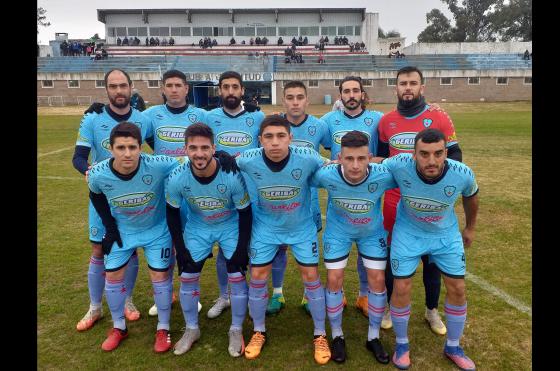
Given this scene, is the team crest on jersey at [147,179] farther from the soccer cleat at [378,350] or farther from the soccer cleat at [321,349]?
the soccer cleat at [378,350]

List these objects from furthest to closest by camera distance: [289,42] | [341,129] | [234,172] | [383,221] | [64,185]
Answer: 1. [289,42]
2. [64,185]
3. [341,129]
4. [383,221]
5. [234,172]

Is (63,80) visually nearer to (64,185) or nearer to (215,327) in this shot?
(64,185)

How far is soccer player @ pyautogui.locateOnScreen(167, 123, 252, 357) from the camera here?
375 centimetres

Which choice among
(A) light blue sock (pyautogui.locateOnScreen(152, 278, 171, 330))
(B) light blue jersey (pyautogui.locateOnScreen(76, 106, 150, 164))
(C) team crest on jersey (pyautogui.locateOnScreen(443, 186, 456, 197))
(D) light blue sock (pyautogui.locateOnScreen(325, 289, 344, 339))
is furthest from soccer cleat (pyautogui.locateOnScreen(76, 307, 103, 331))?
(C) team crest on jersey (pyautogui.locateOnScreen(443, 186, 456, 197))

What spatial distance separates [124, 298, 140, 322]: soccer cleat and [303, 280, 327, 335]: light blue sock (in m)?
1.98

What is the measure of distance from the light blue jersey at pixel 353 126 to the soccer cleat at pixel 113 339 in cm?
293

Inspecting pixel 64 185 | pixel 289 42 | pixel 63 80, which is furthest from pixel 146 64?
pixel 64 185

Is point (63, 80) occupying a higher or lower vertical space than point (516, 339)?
higher

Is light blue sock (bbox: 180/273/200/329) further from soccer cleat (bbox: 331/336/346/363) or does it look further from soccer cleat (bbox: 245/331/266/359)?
soccer cleat (bbox: 331/336/346/363)

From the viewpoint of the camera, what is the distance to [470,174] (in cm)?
351

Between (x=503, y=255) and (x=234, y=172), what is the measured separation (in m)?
4.20

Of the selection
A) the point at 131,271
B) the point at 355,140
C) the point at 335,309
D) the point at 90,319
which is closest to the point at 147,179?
the point at 131,271
